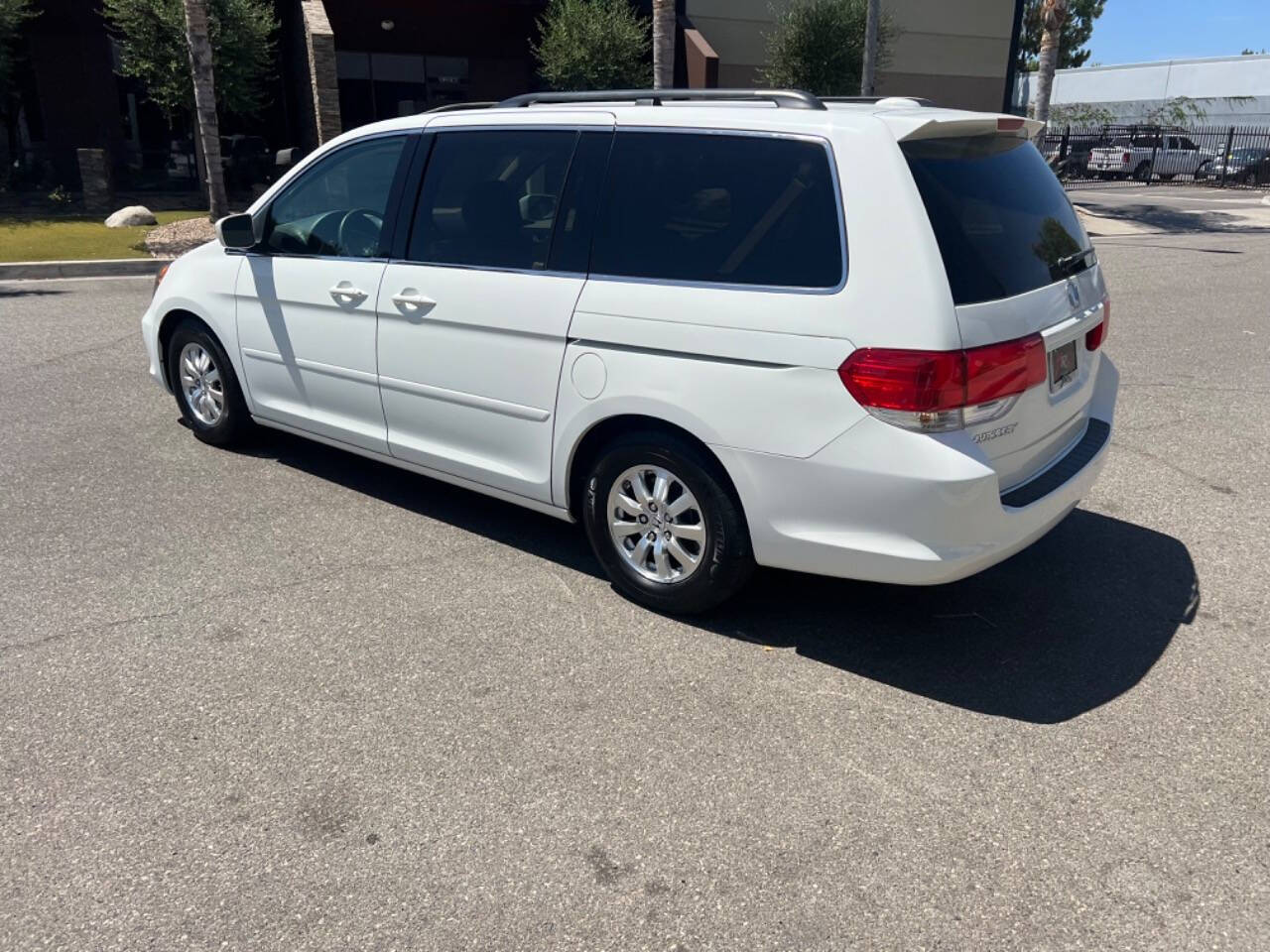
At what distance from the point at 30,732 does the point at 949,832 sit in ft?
9.49

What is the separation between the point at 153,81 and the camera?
1750cm

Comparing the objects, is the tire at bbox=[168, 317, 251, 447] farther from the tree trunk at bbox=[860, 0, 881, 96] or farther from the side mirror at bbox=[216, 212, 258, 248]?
the tree trunk at bbox=[860, 0, 881, 96]

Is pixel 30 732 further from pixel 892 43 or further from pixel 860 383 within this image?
pixel 892 43

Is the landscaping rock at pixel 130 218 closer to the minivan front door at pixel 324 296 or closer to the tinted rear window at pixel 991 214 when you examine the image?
the minivan front door at pixel 324 296

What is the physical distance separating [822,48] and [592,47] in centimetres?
554

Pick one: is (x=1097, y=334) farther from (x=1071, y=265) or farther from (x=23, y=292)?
(x=23, y=292)

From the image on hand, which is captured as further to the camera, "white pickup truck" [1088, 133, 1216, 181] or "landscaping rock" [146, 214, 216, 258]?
"white pickup truck" [1088, 133, 1216, 181]

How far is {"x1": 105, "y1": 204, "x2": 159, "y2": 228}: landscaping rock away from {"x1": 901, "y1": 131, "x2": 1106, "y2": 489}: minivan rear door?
15.9 metres

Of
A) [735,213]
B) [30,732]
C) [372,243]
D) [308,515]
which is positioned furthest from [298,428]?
[735,213]

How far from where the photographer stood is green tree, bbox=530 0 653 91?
2083 centimetres

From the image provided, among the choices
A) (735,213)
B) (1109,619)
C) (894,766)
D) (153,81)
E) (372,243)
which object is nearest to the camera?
(894,766)

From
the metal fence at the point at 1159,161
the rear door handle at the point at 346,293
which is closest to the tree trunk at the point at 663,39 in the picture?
the rear door handle at the point at 346,293

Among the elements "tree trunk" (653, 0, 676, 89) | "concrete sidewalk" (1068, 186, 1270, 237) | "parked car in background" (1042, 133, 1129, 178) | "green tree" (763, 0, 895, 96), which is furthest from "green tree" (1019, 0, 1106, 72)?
"tree trunk" (653, 0, 676, 89)

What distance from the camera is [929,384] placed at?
129 inches
